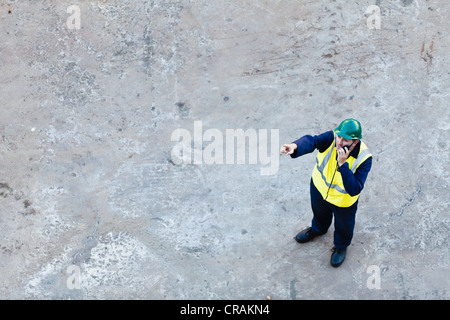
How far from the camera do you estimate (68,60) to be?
19.1ft

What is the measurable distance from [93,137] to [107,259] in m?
1.30

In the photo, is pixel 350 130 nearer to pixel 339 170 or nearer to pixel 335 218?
pixel 339 170

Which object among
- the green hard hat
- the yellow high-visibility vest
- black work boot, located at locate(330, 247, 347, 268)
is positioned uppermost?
the green hard hat

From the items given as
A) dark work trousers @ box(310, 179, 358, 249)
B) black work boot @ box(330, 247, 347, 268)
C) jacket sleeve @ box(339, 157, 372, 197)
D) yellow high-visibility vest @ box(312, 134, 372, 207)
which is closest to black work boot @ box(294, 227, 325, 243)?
dark work trousers @ box(310, 179, 358, 249)

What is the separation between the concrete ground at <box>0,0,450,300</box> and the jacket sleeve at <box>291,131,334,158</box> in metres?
1.15

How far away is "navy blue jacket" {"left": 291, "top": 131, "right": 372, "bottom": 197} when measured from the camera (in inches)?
151

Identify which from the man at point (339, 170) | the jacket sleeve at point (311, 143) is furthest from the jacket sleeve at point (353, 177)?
the jacket sleeve at point (311, 143)

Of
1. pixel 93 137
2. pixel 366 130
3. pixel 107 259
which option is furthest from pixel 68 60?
pixel 366 130

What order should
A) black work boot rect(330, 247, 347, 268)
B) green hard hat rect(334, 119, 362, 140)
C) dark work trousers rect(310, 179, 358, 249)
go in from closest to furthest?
green hard hat rect(334, 119, 362, 140)
dark work trousers rect(310, 179, 358, 249)
black work boot rect(330, 247, 347, 268)

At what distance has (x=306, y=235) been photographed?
15.8ft
